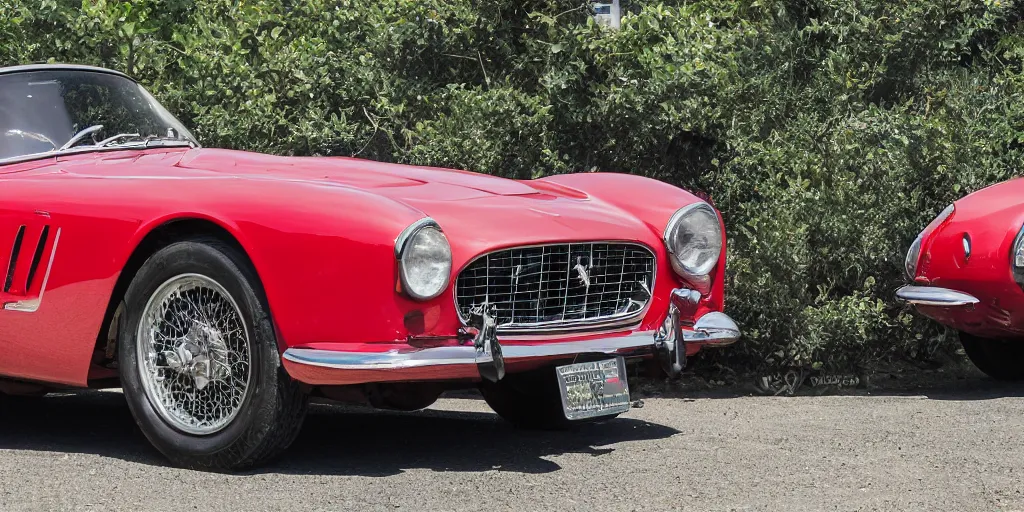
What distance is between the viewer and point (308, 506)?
3.84 m

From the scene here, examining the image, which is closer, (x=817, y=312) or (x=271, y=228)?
(x=271, y=228)

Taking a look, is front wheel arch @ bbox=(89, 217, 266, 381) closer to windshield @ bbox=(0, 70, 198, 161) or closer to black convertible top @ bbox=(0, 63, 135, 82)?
windshield @ bbox=(0, 70, 198, 161)

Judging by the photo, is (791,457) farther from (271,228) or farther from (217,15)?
(217,15)

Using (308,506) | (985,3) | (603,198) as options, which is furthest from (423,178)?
(985,3)

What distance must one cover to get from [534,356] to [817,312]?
289 centimetres

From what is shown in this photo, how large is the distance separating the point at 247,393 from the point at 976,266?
140 inches

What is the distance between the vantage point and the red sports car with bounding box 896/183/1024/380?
6.00 meters

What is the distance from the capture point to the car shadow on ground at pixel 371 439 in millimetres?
4555

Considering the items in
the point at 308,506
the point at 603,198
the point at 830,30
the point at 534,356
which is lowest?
the point at 308,506

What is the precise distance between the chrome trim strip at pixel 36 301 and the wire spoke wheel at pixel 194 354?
477 millimetres

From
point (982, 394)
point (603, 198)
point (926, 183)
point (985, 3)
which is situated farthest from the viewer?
point (985, 3)

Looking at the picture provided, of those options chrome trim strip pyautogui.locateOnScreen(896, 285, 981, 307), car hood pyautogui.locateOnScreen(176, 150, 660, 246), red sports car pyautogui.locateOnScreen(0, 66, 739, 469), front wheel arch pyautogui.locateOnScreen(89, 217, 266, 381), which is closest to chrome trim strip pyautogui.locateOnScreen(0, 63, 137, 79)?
red sports car pyautogui.locateOnScreen(0, 66, 739, 469)

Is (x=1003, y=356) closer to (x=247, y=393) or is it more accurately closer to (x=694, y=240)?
(x=694, y=240)

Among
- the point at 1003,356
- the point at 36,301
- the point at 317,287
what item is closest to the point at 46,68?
the point at 36,301
